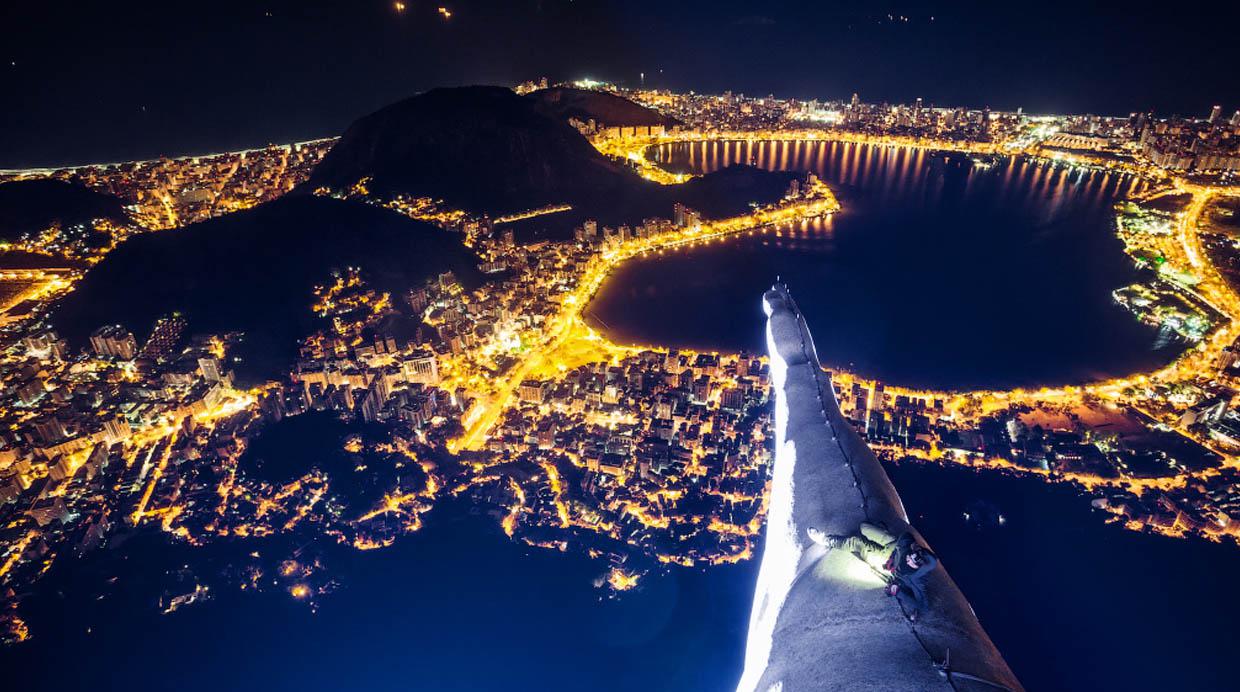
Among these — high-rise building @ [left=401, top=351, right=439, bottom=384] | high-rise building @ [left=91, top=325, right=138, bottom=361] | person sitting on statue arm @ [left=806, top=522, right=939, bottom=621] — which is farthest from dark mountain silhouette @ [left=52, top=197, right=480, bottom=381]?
person sitting on statue arm @ [left=806, top=522, right=939, bottom=621]

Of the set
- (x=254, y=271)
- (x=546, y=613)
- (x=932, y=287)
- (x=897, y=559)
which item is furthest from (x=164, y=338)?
(x=932, y=287)

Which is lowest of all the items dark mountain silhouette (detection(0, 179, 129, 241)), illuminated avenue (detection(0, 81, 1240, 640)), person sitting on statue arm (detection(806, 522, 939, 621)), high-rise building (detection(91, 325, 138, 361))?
illuminated avenue (detection(0, 81, 1240, 640))

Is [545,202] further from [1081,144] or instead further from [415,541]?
[1081,144]

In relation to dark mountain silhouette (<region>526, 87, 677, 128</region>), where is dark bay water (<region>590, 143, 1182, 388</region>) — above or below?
below

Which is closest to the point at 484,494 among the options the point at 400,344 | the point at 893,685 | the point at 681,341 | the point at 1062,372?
the point at 400,344

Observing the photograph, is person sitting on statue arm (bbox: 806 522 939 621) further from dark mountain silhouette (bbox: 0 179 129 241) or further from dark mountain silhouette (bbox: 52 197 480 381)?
dark mountain silhouette (bbox: 0 179 129 241)
